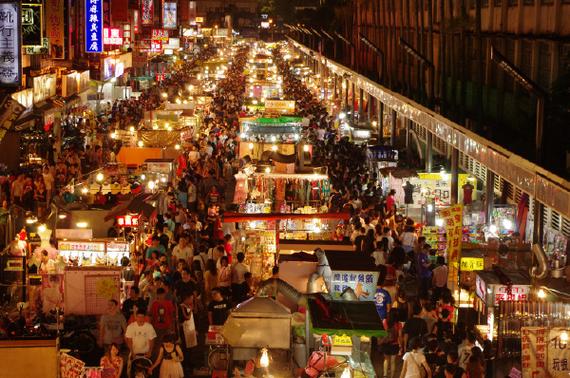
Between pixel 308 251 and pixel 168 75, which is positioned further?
pixel 168 75

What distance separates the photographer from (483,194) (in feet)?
80.9

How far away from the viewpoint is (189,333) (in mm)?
14516

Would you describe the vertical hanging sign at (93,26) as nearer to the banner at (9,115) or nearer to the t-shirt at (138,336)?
the banner at (9,115)

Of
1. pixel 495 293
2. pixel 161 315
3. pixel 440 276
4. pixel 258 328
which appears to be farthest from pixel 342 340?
pixel 440 276

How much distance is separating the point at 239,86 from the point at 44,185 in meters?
39.9

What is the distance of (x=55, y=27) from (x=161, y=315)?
26.5m

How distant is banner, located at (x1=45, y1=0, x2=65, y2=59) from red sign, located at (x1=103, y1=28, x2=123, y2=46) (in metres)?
9.73

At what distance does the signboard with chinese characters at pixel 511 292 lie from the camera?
14.0 m

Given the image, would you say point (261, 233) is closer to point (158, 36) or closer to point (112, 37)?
point (112, 37)

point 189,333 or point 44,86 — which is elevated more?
point 44,86

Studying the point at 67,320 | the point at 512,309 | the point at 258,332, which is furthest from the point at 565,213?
the point at 67,320

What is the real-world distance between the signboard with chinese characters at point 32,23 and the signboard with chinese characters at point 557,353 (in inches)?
727

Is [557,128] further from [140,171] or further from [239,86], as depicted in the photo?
[239,86]

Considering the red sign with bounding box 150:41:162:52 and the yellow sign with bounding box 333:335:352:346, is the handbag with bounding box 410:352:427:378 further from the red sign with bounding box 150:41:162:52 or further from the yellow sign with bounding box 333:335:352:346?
the red sign with bounding box 150:41:162:52
